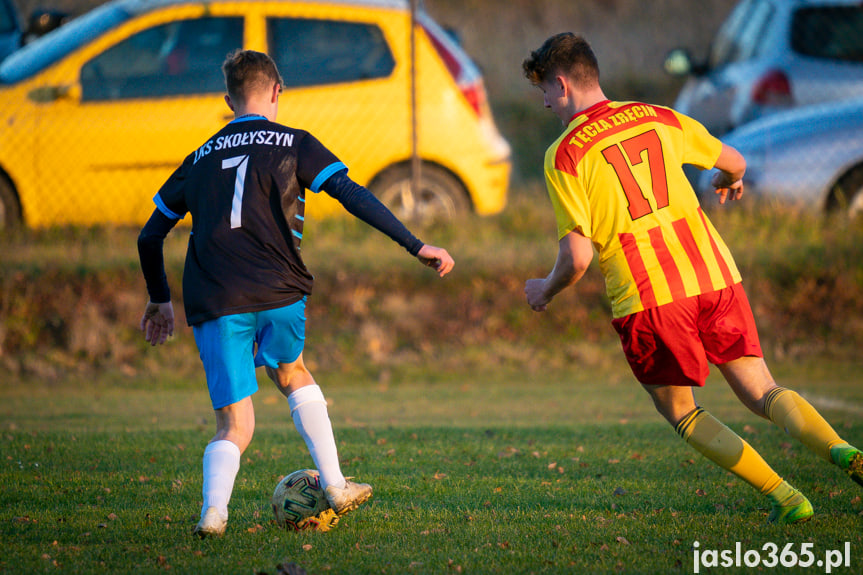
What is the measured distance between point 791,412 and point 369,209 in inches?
75.3

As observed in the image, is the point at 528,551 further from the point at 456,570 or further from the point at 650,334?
the point at 650,334

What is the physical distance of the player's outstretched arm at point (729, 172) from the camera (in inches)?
167

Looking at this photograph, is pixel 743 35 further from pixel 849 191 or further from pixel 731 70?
pixel 849 191

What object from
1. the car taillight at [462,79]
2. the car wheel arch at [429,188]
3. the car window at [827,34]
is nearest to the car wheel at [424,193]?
the car wheel arch at [429,188]

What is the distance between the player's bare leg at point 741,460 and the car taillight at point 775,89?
7007 mm

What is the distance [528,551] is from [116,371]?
6183 millimetres

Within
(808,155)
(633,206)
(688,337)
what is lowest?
(688,337)

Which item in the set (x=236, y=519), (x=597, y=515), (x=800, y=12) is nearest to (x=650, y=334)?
(x=597, y=515)

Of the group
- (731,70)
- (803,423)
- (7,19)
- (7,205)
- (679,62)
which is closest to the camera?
(803,423)

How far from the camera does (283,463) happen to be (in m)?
5.47

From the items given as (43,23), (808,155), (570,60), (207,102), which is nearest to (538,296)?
(570,60)

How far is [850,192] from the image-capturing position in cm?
993

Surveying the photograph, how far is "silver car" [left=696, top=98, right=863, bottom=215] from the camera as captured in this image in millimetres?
9609

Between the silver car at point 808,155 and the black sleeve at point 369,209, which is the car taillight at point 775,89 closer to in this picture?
the silver car at point 808,155
